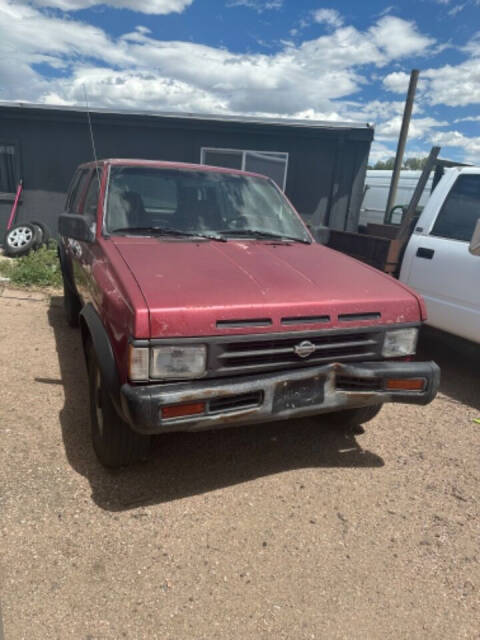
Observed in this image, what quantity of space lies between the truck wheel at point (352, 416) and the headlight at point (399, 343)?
0.56m

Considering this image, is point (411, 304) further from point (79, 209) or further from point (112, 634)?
point (79, 209)

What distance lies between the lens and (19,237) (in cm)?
982

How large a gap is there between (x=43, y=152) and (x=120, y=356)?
32.4ft

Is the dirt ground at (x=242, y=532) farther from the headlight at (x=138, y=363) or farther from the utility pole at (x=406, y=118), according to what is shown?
the utility pole at (x=406, y=118)

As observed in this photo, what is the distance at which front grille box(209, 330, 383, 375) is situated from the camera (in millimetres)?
2366

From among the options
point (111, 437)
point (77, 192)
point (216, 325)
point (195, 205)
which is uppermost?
point (195, 205)

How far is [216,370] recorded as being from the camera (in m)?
2.36

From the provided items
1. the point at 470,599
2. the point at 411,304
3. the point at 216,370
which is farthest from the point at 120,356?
the point at 470,599

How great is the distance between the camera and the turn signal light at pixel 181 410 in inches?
88.6

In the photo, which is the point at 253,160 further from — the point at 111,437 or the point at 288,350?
the point at 111,437

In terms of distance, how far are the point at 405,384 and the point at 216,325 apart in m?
1.19

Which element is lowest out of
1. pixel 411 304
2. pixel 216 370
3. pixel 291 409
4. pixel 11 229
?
pixel 11 229

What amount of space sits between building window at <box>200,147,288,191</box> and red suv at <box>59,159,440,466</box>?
23.8ft

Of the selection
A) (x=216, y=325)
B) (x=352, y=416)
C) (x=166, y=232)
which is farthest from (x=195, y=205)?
(x=352, y=416)
